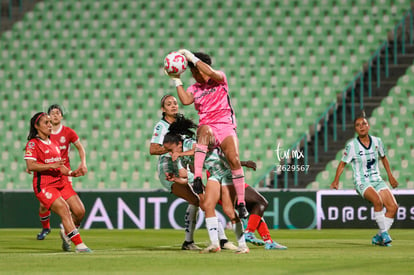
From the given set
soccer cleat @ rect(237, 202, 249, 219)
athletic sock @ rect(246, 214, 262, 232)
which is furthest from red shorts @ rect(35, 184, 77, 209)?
soccer cleat @ rect(237, 202, 249, 219)

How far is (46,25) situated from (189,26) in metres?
4.07

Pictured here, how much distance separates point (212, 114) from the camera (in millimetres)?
8906

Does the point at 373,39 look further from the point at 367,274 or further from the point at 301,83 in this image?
the point at 367,274

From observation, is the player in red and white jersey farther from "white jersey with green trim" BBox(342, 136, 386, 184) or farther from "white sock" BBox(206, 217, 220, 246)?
"white jersey with green trim" BBox(342, 136, 386, 184)

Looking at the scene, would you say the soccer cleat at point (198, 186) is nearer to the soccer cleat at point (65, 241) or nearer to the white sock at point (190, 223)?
the white sock at point (190, 223)

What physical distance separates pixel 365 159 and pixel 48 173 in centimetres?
432

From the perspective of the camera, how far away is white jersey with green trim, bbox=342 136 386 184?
11.2 m

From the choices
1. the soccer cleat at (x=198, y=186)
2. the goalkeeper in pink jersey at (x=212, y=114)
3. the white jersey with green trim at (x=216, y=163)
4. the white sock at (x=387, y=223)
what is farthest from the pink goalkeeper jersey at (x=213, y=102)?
the white sock at (x=387, y=223)

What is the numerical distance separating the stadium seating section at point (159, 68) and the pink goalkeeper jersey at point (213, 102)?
1019cm

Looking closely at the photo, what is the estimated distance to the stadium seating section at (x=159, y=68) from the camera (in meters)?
20.1

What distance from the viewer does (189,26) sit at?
22.5m

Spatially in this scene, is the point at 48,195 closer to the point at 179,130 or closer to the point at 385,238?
the point at 179,130

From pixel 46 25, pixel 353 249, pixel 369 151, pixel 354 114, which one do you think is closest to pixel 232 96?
pixel 354 114

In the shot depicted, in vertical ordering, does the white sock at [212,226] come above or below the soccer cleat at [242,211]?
below
